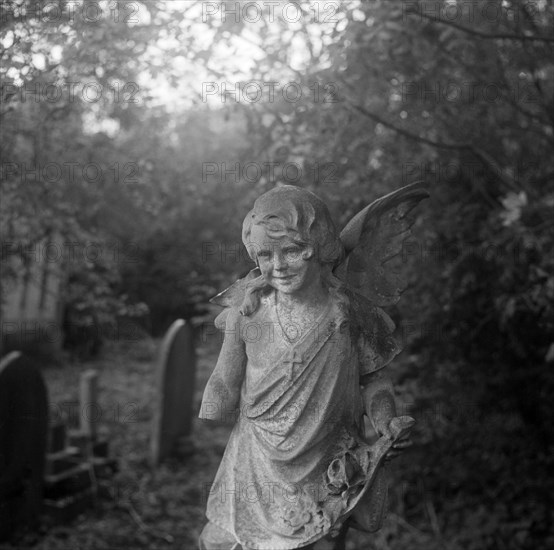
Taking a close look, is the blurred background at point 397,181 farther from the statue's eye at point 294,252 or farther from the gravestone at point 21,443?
the statue's eye at point 294,252

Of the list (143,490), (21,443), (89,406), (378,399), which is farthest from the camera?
(89,406)

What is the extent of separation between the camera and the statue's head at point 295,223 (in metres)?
2.50

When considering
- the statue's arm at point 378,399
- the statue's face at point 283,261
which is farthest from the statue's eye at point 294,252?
the statue's arm at point 378,399

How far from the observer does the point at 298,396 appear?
8.34 ft

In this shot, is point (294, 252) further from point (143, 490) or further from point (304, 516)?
point (143, 490)

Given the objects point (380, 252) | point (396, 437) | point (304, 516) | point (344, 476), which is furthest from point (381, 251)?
point (304, 516)

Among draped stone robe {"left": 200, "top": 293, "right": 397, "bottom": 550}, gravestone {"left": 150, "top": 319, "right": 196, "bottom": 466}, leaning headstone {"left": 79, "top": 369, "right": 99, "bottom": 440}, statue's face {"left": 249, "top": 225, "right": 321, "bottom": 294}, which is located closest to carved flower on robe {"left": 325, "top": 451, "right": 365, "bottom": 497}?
draped stone robe {"left": 200, "top": 293, "right": 397, "bottom": 550}

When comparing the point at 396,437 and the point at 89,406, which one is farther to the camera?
the point at 89,406

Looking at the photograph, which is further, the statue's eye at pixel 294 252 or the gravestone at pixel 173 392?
the gravestone at pixel 173 392

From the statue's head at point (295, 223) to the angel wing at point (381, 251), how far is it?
0.91 ft

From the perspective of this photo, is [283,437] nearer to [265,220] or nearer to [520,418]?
[265,220]

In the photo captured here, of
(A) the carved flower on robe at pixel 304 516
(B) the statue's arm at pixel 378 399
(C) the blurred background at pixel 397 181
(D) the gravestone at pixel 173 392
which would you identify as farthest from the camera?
(D) the gravestone at pixel 173 392

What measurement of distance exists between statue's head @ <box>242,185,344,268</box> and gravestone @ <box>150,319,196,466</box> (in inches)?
178

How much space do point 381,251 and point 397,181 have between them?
8.00ft
